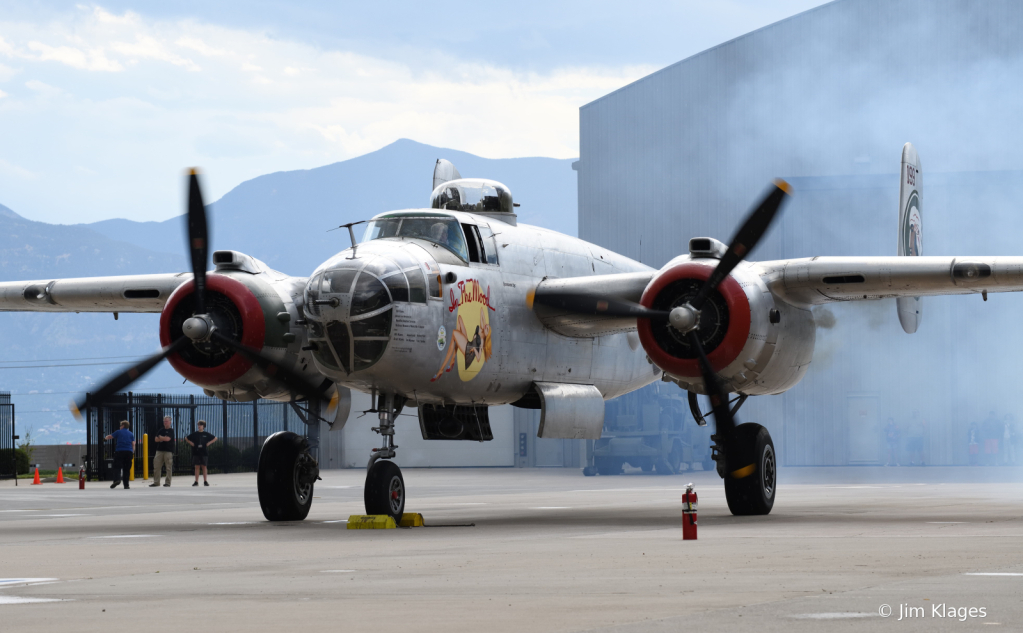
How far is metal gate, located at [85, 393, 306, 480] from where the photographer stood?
129 ft

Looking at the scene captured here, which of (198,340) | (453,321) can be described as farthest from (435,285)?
(198,340)

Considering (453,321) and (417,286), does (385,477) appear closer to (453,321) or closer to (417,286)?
(453,321)

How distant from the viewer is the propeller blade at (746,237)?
15922mm

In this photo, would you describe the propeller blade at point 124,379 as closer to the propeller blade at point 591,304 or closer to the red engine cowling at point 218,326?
the red engine cowling at point 218,326

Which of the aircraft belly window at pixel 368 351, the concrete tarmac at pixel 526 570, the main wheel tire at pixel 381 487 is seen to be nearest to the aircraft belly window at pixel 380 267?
the aircraft belly window at pixel 368 351

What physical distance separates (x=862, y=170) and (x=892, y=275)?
1089 inches

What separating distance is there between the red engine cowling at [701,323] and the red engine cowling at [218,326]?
5471mm

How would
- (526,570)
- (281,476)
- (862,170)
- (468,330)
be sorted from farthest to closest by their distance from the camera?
(862,170)
(281,476)
(468,330)
(526,570)

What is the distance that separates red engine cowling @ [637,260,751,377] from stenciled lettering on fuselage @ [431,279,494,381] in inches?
86.5

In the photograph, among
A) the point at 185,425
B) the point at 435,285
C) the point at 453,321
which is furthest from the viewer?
the point at 185,425

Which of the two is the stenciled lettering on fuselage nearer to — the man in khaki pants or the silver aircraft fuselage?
the silver aircraft fuselage

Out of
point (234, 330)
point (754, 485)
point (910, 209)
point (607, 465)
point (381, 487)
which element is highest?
point (910, 209)

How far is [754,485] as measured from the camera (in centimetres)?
1752

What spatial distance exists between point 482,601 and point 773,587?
6.75ft
